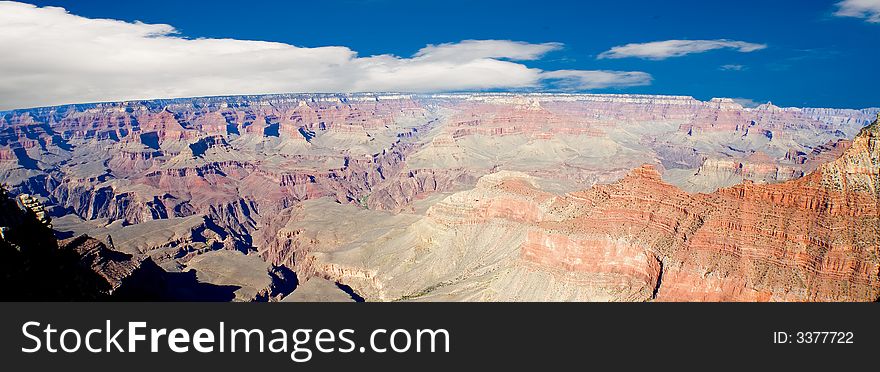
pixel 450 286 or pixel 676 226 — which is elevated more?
pixel 676 226

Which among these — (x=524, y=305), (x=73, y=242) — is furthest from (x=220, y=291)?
(x=524, y=305)

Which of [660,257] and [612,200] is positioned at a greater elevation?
[612,200]

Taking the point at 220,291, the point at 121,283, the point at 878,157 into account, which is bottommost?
the point at 220,291

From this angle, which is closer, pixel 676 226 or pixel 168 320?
pixel 168 320

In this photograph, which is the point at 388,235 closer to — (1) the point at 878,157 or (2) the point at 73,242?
(2) the point at 73,242

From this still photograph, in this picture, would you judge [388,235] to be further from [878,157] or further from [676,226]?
[878,157]

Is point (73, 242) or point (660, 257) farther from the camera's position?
point (73, 242)

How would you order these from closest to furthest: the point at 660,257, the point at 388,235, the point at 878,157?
the point at 660,257 < the point at 878,157 < the point at 388,235

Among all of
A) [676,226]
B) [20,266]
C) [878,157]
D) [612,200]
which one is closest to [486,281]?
[612,200]

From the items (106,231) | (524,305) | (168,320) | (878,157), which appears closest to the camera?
(168,320)
